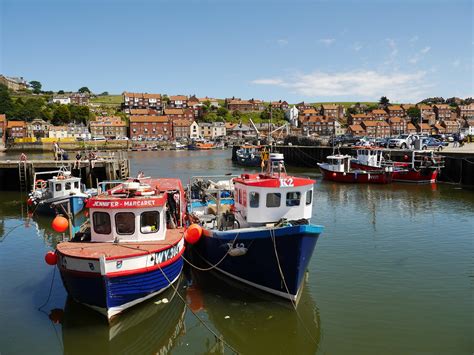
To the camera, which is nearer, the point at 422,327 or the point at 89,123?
the point at 422,327

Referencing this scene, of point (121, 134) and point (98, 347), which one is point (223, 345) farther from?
point (121, 134)

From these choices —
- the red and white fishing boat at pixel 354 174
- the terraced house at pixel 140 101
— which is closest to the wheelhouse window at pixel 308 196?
the red and white fishing boat at pixel 354 174

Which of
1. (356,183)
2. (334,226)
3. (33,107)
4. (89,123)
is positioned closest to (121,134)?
(89,123)

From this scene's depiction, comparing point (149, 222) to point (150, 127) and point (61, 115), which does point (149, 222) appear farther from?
point (61, 115)

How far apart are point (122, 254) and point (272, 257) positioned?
15.5 feet

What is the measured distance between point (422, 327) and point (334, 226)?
12931 mm

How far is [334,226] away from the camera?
25.3m

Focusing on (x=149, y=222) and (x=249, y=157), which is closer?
(x=149, y=222)

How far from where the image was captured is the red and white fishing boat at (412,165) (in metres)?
45.0

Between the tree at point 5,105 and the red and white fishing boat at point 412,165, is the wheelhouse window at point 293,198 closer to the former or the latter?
the red and white fishing boat at point 412,165

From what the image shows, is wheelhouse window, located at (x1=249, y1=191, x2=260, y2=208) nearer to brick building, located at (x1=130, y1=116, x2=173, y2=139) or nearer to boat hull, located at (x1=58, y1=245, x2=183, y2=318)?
boat hull, located at (x1=58, y1=245, x2=183, y2=318)

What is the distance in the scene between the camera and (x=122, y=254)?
483 inches

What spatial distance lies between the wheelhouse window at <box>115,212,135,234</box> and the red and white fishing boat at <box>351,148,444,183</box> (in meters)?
38.5

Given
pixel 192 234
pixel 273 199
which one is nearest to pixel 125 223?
pixel 192 234
